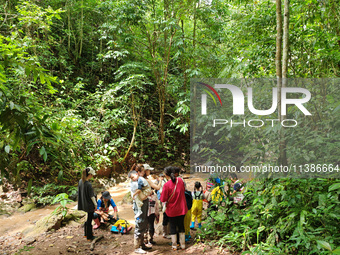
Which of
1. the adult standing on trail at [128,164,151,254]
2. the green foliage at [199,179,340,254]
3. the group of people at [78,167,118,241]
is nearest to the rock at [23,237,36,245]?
the group of people at [78,167,118,241]

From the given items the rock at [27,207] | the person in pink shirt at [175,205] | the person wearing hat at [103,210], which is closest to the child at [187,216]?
the person in pink shirt at [175,205]

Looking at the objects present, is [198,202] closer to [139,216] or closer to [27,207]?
[139,216]

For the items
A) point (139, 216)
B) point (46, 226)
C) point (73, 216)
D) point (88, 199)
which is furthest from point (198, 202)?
point (46, 226)

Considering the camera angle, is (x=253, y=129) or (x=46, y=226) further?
(x=46, y=226)

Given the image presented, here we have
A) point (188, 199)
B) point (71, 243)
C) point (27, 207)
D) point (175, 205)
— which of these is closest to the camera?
point (175, 205)

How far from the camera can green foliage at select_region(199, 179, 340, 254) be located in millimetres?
2674

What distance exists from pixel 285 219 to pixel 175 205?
160 cm

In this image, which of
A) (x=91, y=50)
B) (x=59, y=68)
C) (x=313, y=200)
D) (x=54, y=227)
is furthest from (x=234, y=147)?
(x=91, y=50)

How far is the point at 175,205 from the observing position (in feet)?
12.9

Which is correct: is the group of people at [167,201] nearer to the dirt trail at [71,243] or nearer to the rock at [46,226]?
the dirt trail at [71,243]

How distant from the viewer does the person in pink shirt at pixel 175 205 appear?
12.9 ft

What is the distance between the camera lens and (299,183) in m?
3.09

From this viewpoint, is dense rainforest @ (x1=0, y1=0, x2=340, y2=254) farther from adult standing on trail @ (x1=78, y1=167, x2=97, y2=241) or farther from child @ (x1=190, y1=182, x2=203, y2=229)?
child @ (x1=190, y1=182, x2=203, y2=229)

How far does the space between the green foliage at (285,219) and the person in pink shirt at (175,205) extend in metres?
0.52
